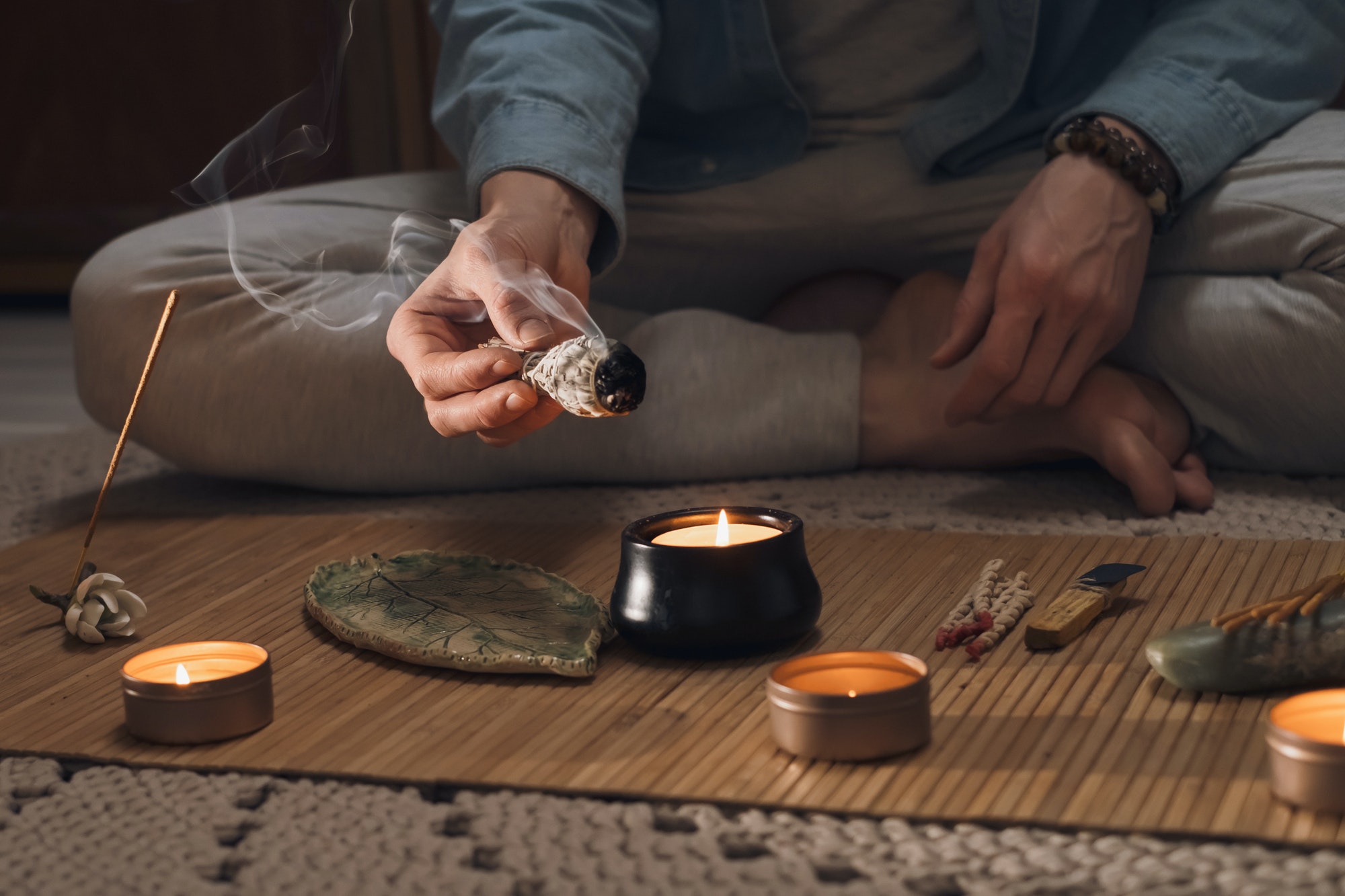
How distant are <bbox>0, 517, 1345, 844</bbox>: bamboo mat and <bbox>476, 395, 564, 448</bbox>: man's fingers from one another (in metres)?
0.12

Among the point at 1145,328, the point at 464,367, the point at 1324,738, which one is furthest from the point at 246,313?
the point at 1324,738

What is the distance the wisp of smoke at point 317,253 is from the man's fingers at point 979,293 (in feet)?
1.11

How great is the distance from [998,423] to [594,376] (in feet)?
2.08

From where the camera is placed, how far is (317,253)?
1449 mm

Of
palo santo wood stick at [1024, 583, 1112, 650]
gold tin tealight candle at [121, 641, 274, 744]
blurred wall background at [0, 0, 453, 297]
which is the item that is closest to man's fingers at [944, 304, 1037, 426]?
palo santo wood stick at [1024, 583, 1112, 650]

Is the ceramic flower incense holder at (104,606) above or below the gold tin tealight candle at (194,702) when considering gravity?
below

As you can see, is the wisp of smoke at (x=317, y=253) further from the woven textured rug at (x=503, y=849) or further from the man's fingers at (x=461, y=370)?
the woven textured rug at (x=503, y=849)

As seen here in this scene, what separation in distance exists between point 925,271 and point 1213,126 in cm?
32

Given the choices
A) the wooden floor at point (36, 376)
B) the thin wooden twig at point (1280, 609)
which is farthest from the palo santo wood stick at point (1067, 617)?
the wooden floor at point (36, 376)

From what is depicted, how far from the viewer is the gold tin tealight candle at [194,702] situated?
2.52ft

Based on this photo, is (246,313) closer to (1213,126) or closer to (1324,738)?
(1213,126)

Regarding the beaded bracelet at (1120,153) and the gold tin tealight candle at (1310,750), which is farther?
the beaded bracelet at (1120,153)

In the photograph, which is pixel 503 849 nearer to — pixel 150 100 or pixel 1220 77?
pixel 1220 77

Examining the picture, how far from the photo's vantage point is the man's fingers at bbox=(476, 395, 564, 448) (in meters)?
1.02
